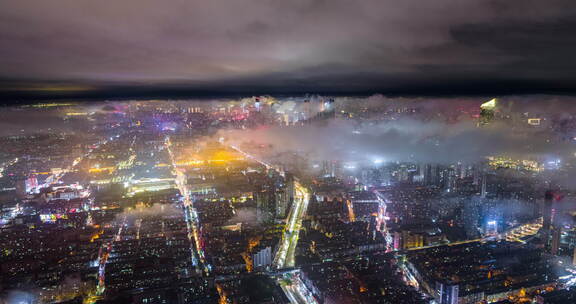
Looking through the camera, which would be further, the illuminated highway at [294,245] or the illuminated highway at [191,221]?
the illuminated highway at [191,221]

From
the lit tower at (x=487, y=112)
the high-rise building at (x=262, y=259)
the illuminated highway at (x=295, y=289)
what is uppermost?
the lit tower at (x=487, y=112)

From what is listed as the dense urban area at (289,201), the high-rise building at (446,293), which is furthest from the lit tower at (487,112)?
the high-rise building at (446,293)

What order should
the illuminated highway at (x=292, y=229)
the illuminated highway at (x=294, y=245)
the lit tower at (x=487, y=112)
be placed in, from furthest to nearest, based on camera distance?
1. the lit tower at (x=487, y=112)
2. the illuminated highway at (x=292, y=229)
3. the illuminated highway at (x=294, y=245)

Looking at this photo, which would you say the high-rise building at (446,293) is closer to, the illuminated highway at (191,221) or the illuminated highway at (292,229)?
the illuminated highway at (292,229)

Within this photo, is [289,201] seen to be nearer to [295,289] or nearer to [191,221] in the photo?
[191,221]

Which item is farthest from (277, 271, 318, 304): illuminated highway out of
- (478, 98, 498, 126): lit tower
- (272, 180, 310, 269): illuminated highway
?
(478, 98, 498, 126): lit tower

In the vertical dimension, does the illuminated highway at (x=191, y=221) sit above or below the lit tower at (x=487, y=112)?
below

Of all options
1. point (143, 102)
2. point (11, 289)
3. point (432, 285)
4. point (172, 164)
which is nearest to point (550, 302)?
point (432, 285)

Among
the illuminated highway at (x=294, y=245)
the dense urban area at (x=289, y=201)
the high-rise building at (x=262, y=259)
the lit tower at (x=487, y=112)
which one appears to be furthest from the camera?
the lit tower at (x=487, y=112)

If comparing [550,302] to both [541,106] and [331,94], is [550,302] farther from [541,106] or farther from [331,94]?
[331,94]
